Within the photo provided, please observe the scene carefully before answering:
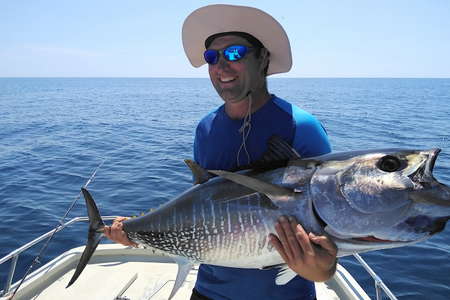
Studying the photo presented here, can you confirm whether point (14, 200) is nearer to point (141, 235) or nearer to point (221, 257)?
point (141, 235)

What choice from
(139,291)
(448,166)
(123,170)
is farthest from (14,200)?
(448,166)

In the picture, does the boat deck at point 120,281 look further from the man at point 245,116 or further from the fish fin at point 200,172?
the fish fin at point 200,172

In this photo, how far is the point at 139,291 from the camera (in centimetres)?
424

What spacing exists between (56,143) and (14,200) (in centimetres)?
800

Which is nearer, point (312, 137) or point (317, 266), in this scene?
point (317, 266)

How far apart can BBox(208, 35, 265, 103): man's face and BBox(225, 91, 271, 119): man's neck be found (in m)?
0.05

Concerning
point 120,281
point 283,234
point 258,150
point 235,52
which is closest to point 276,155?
point 258,150

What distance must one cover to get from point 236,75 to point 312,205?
95 centimetres

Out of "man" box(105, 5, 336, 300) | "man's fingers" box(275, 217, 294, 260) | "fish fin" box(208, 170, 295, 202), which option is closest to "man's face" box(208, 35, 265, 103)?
"man" box(105, 5, 336, 300)

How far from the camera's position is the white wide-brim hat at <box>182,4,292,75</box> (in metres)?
2.22

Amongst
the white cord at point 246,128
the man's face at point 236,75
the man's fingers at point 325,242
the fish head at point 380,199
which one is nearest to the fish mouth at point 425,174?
the fish head at point 380,199

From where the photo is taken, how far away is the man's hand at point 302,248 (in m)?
1.66

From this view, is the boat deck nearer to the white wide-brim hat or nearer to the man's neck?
the man's neck

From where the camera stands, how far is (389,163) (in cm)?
161
